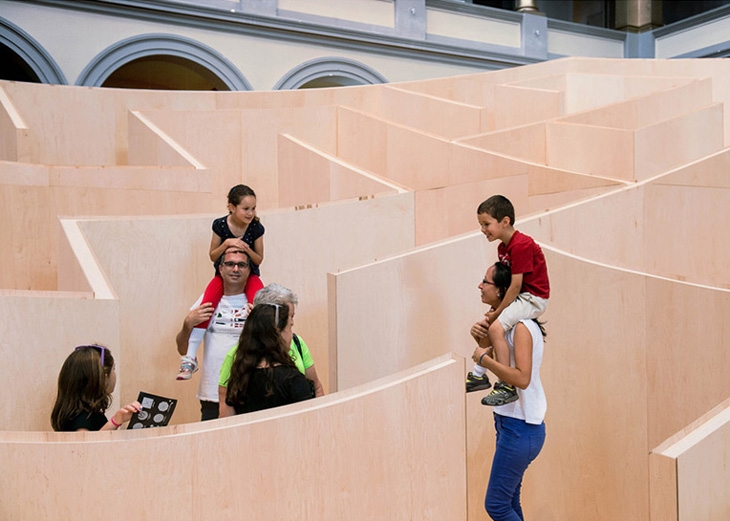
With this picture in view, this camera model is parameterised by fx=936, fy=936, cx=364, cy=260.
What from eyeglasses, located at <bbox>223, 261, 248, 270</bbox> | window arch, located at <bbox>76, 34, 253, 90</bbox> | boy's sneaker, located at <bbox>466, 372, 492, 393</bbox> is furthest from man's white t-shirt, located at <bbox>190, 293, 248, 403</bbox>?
window arch, located at <bbox>76, 34, 253, 90</bbox>

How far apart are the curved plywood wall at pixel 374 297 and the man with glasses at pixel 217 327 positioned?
320mm

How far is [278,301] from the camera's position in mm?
2770

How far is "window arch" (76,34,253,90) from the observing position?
9.02m

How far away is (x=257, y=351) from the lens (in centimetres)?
266

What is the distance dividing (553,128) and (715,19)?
7485 millimetres

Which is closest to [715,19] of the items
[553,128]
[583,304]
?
[553,128]

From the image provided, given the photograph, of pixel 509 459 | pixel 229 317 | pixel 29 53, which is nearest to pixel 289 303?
pixel 229 317

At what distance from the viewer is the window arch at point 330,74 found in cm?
1027

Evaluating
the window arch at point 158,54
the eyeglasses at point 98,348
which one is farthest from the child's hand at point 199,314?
the window arch at point 158,54

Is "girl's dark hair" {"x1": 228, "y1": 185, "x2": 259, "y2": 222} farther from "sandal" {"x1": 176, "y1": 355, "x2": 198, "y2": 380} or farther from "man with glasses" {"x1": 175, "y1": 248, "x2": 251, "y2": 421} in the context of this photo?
"sandal" {"x1": 176, "y1": 355, "x2": 198, "y2": 380}

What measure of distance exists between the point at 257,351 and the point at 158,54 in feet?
24.4

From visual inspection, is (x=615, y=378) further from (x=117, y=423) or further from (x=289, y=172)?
(x=289, y=172)

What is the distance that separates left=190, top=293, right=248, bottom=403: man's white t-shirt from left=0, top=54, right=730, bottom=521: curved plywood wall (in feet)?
1.09

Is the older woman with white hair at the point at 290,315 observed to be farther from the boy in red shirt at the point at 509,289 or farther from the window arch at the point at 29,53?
the window arch at the point at 29,53
